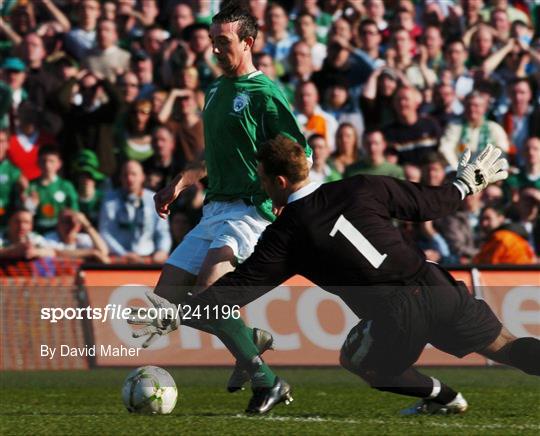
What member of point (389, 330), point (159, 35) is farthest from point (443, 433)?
point (159, 35)

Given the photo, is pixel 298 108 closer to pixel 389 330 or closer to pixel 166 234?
pixel 166 234

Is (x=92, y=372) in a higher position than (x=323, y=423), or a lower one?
lower

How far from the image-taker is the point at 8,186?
14203 millimetres

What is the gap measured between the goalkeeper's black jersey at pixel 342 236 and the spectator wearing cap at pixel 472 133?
774 centimetres

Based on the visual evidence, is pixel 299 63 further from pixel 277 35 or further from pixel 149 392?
pixel 149 392

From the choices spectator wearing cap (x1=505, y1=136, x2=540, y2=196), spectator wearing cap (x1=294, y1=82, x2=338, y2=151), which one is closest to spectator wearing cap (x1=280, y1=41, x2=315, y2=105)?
spectator wearing cap (x1=294, y1=82, x2=338, y2=151)

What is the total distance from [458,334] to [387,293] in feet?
1.60

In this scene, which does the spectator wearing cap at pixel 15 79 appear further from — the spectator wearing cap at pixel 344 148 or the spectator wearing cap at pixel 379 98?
the spectator wearing cap at pixel 379 98

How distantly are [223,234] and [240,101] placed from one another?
814 mm

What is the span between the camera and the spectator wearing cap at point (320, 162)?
1373cm

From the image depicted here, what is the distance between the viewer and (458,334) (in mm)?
7129

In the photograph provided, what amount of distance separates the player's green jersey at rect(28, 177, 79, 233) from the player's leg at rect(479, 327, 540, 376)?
7406 mm

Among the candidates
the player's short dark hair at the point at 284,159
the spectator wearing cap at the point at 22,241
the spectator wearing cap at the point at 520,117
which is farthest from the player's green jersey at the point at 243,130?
the spectator wearing cap at the point at 520,117

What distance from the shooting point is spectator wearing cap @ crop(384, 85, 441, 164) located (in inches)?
568
